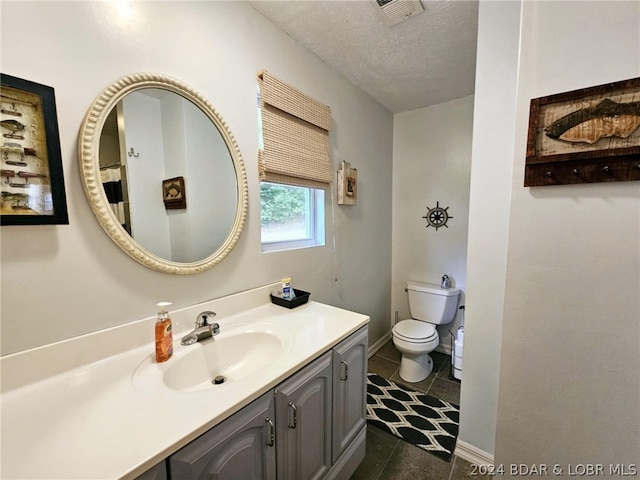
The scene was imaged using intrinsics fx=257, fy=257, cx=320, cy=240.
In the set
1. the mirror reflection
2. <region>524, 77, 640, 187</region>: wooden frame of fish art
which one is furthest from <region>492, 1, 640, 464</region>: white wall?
the mirror reflection

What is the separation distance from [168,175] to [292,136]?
721mm

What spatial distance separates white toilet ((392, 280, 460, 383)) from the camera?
200 centimetres

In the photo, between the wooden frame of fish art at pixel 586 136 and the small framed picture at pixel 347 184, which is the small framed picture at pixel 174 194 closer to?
the small framed picture at pixel 347 184

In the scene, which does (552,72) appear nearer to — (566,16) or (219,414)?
(566,16)

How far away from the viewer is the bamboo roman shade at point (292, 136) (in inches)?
54.4

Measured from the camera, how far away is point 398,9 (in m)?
1.31

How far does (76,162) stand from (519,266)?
1.57 m

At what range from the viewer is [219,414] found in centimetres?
68

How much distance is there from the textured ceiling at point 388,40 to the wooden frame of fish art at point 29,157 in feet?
3.60

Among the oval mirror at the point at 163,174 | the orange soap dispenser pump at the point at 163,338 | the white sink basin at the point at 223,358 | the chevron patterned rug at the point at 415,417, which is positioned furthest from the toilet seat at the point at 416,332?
the orange soap dispenser pump at the point at 163,338

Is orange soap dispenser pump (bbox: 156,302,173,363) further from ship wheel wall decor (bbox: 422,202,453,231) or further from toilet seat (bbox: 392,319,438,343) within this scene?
ship wheel wall decor (bbox: 422,202,453,231)

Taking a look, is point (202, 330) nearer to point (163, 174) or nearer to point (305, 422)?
point (305, 422)

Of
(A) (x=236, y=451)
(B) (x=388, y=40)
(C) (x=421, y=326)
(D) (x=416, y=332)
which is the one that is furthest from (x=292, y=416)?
(B) (x=388, y=40)

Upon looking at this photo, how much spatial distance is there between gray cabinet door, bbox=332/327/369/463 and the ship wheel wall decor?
5.24ft
